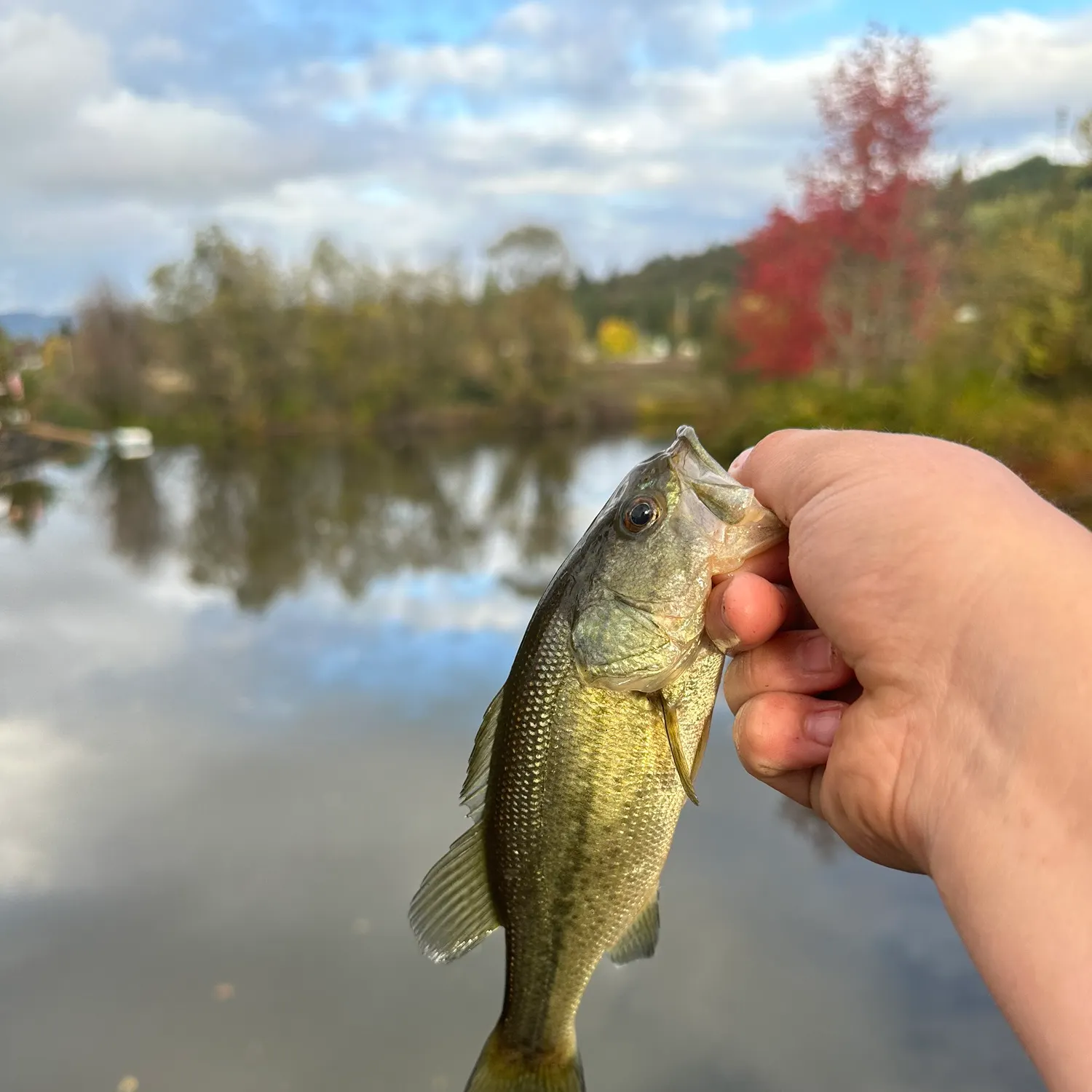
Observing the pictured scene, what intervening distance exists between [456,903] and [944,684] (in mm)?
1425

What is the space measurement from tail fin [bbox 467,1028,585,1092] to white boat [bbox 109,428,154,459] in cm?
4231

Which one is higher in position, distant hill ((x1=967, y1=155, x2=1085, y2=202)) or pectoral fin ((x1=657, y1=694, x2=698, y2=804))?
distant hill ((x1=967, y1=155, x2=1085, y2=202))

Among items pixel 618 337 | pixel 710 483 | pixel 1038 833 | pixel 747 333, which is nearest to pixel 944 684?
pixel 1038 833

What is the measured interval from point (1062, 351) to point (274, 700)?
58.5ft

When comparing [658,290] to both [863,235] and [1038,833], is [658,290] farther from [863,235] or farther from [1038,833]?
[1038,833]

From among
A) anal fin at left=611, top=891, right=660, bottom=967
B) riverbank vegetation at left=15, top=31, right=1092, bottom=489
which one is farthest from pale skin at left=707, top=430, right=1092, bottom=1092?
riverbank vegetation at left=15, top=31, right=1092, bottom=489

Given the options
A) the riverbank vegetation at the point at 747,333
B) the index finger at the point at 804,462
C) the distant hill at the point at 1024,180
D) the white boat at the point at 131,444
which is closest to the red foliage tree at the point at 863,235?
the riverbank vegetation at the point at 747,333

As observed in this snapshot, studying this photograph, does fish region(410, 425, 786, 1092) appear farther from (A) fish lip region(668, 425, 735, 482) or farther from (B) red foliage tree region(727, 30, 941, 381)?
(B) red foliage tree region(727, 30, 941, 381)

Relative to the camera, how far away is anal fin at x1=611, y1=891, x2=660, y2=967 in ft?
7.74

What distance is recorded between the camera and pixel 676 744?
2.07 meters

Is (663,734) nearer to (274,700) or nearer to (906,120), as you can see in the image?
(274,700)

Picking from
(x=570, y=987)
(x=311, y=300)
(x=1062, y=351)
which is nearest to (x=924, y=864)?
(x=570, y=987)

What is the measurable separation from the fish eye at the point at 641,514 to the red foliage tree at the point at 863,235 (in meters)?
21.4

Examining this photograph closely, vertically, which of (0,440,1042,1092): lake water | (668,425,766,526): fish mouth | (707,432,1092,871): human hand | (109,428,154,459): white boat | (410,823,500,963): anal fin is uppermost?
(668,425,766,526): fish mouth
